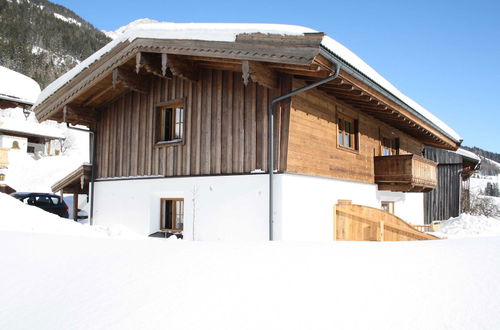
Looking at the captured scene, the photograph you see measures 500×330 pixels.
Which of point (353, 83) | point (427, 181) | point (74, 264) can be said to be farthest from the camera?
point (427, 181)

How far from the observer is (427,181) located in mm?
13242

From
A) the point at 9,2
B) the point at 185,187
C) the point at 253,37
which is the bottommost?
the point at 185,187

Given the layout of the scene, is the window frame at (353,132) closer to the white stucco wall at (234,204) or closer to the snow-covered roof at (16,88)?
the white stucco wall at (234,204)

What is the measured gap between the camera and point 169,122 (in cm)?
1095

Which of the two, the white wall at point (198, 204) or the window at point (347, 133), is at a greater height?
the window at point (347, 133)

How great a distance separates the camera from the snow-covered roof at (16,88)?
24.3m

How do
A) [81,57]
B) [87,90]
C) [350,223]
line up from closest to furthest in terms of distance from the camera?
[350,223], [87,90], [81,57]

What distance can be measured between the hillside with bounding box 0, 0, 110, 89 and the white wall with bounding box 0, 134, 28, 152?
3391cm

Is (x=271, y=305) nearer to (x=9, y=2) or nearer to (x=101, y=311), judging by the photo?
(x=101, y=311)

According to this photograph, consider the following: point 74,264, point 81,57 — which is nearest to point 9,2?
point 81,57

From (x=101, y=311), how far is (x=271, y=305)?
1.31m

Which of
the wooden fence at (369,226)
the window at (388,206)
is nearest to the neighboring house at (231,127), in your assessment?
the wooden fence at (369,226)

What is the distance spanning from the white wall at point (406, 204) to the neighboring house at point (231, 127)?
3.10ft

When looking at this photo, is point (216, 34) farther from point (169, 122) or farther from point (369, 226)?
point (369, 226)
